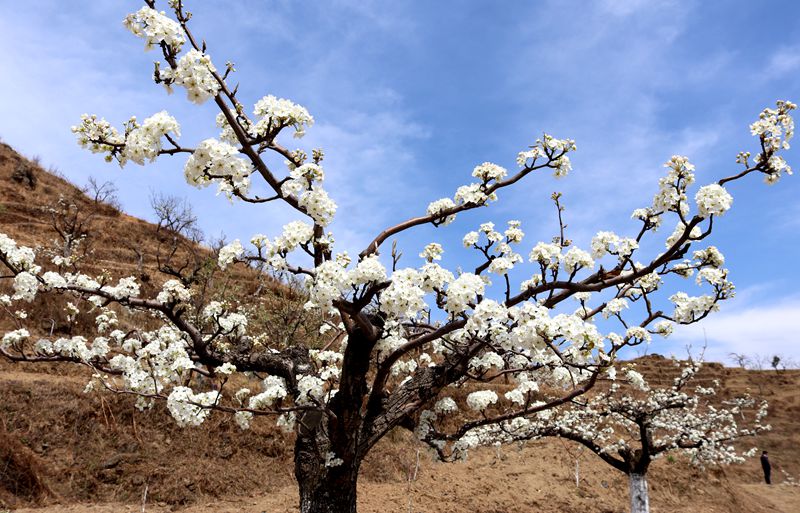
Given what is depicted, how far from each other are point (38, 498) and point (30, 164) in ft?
137

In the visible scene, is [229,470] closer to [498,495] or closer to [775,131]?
[498,495]

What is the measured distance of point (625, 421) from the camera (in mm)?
12773

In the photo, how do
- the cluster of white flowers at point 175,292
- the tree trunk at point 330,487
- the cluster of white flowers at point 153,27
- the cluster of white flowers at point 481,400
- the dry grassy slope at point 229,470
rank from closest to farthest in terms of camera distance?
the cluster of white flowers at point 153,27
the cluster of white flowers at point 175,292
the tree trunk at point 330,487
the cluster of white flowers at point 481,400
the dry grassy slope at point 229,470

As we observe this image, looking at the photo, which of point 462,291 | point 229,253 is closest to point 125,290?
point 229,253

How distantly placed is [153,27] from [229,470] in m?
10.4

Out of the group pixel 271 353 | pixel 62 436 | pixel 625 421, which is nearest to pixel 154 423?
pixel 62 436

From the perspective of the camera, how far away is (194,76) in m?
4.22

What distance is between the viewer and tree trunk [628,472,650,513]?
10.7 meters

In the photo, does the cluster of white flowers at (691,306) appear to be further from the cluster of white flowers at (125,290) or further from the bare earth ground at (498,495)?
the bare earth ground at (498,495)

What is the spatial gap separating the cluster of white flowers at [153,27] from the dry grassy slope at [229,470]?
6118 mm

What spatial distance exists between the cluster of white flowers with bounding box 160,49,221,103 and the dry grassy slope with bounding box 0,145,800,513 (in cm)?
590

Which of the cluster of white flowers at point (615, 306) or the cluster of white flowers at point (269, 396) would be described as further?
the cluster of white flowers at point (615, 306)

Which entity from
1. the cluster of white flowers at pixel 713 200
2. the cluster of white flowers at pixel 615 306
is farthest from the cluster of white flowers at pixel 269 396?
the cluster of white flowers at pixel 713 200

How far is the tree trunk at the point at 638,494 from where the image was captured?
1073 cm
